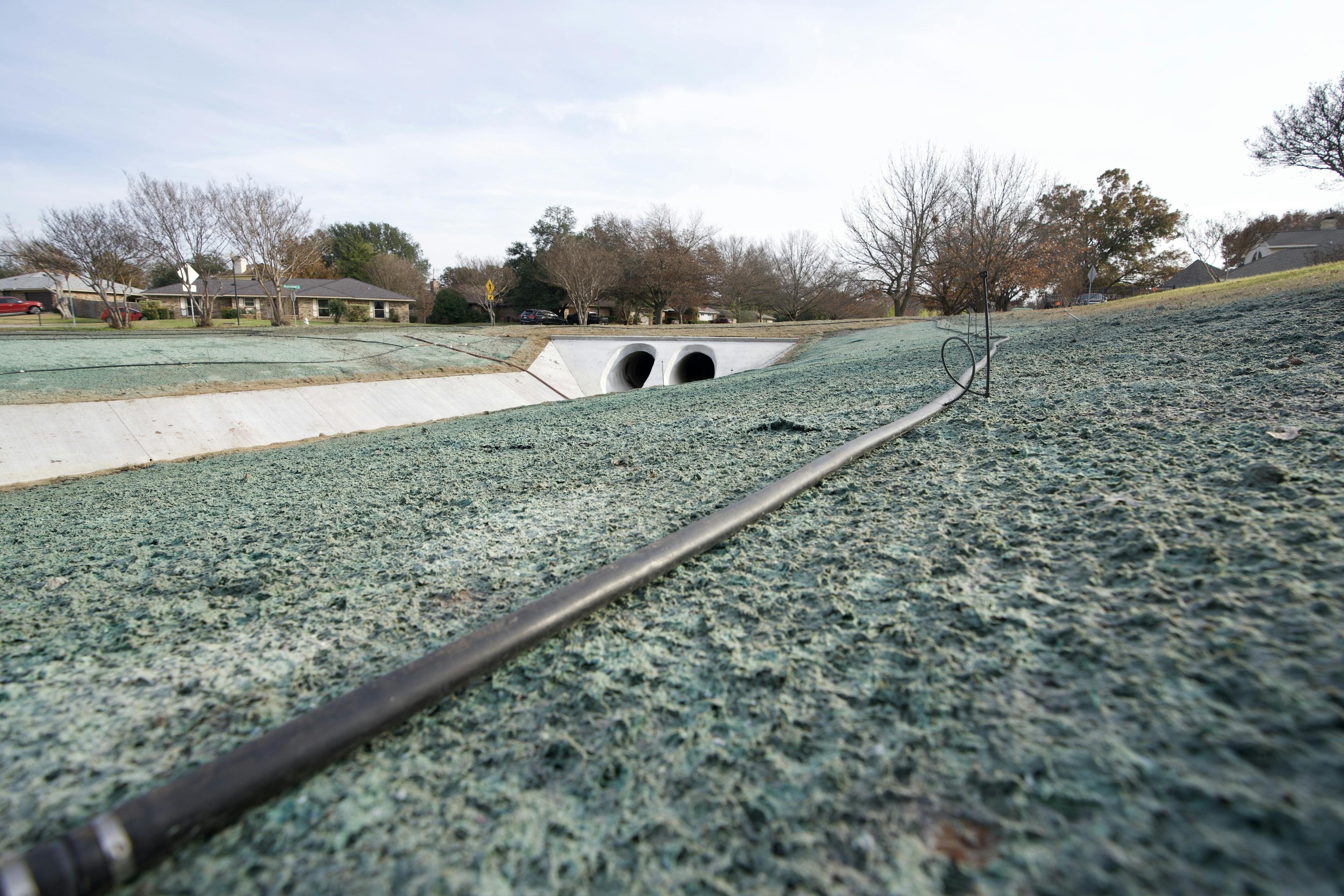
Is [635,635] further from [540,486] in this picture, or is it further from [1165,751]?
[540,486]

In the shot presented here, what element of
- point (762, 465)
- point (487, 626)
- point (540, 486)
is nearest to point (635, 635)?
point (487, 626)

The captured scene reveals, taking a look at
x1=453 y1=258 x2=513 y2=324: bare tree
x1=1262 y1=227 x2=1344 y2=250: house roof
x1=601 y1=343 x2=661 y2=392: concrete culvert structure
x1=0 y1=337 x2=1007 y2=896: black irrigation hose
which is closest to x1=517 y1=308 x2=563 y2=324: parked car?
x1=453 y1=258 x2=513 y2=324: bare tree

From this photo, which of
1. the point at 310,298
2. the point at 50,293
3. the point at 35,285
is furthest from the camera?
the point at 35,285

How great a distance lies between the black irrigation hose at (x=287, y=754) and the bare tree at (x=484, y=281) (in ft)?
133

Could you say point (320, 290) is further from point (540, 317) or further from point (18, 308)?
point (540, 317)

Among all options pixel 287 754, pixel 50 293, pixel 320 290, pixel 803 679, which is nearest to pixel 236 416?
pixel 287 754

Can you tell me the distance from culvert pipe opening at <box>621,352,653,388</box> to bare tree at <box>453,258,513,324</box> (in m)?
22.1

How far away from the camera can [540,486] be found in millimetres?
3402

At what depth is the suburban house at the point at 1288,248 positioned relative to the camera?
4019 cm

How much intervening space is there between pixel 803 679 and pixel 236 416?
1049 cm

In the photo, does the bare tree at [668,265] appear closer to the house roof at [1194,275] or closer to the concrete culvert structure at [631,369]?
the concrete culvert structure at [631,369]

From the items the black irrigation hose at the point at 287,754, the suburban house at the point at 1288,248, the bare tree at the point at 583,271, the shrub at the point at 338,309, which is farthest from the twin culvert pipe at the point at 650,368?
the suburban house at the point at 1288,248

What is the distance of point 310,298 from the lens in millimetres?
43344

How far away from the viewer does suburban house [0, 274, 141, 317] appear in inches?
1703
